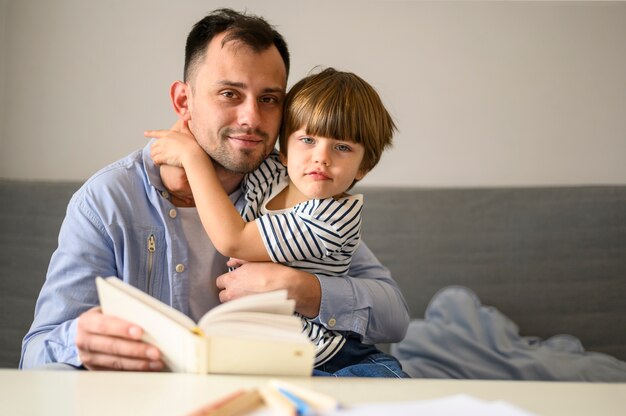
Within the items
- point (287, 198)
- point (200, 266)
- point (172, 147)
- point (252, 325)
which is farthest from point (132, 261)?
point (252, 325)

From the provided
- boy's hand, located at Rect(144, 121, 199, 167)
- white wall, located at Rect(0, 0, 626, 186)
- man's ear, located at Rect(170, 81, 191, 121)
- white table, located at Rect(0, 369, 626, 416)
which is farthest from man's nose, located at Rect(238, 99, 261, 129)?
white wall, located at Rect(0, 0, 626, 186)

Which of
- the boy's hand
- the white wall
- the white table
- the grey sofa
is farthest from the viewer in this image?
the white wall

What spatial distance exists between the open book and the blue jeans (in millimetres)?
388

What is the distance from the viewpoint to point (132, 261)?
1533 mm

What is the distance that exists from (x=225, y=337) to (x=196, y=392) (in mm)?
98

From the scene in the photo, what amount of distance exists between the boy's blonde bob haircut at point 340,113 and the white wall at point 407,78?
48.3 inches

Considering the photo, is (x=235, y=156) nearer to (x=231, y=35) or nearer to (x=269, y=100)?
(x=269, y=100)

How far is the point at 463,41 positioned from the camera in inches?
108

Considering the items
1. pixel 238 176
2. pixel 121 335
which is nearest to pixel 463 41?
pixel 238 176

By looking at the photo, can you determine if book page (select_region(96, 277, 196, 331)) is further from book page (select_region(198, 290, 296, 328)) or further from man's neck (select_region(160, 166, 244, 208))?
man's neck (select_region(160, 166, 244, 208))

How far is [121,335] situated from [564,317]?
1898 mm

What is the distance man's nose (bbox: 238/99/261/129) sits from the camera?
154cm

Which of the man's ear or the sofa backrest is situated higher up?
the man's ear

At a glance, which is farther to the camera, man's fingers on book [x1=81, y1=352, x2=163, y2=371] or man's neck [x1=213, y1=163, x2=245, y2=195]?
man's neck [x1=213, y1=163, x2=245, y2=195]
